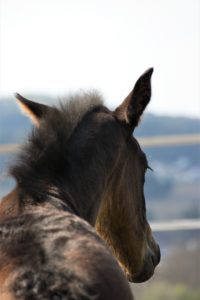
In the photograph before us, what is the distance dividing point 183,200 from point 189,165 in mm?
439

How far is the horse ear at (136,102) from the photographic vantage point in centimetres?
440

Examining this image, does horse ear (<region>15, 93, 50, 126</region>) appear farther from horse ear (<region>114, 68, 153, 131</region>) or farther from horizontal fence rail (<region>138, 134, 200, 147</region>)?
horizontal fence rail (<region>138, 134, 200, 147</region>)

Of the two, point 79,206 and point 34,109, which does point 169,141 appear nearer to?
point 34,109

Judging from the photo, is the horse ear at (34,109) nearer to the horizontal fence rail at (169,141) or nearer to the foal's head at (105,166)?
the foal's head at (105,166)

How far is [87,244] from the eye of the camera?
329cm

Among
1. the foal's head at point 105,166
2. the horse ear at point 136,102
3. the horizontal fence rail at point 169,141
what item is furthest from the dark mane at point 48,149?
the horizontal fence rail at point 169,141

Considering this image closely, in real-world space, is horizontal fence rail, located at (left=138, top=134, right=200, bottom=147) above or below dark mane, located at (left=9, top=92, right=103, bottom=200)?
below

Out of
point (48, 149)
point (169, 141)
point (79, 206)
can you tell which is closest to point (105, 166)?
point (79, 206)

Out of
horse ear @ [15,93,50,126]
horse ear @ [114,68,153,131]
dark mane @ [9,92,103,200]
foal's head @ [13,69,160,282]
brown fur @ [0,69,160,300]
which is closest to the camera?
brown fur @ [0,69,160,300]

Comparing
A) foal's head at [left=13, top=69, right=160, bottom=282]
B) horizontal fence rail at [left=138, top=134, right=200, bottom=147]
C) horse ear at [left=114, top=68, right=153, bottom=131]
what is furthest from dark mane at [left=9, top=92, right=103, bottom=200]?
horizontal fence rail at [left=138, top=134, right=200, bottom=147]

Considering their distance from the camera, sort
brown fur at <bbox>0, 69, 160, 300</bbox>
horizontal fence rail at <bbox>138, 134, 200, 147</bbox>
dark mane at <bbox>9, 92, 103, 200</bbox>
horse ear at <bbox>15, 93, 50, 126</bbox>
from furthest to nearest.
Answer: horizontal fence rail at <bbox>138, 134, 200, 147</bbox>
horse ear at <bbox>15, 93, 50, 126</bbox>
dark mane at <bbox>9, 92, 103, 200</bbox>
brown fur at <bbox>0, 69, 160, 300</bbox>

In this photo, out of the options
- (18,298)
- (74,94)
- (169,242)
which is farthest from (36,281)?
(169,242)

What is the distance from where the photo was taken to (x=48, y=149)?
12.9 feet

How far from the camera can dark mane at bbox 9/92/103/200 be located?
3777mm
